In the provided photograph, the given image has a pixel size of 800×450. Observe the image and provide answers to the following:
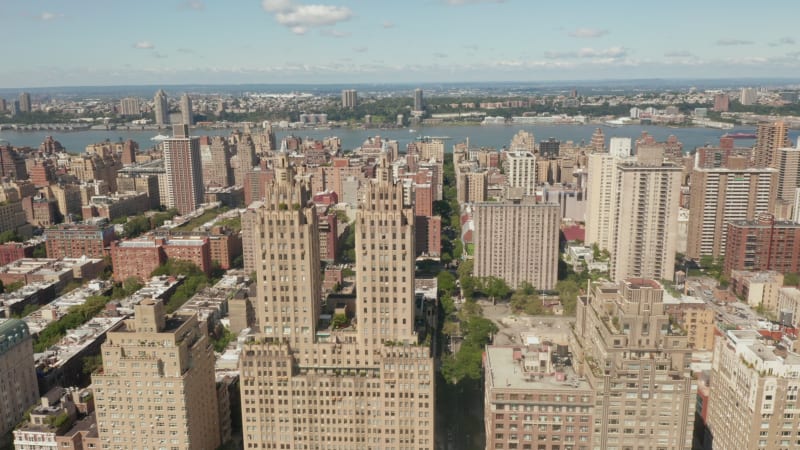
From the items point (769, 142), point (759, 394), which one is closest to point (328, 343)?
point (759, 394)

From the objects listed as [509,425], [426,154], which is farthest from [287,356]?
[426,154]

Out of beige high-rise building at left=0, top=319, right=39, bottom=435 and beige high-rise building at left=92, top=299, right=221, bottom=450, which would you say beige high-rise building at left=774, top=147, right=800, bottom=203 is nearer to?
beige high-rise building at left=92, top=299, right=221, bottom=450

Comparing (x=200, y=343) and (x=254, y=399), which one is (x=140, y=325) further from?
(x=254, y=399)

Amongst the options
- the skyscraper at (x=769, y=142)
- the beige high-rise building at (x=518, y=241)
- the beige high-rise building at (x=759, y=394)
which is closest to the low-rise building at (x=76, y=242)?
the beige high-rise building at (x=518, y=241)

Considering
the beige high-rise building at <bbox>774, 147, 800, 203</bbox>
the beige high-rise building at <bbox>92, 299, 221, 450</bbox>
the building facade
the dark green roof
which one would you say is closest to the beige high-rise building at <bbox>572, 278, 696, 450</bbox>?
the beige high-rise building at <bbox>92, 299, 221, 450</bbox>

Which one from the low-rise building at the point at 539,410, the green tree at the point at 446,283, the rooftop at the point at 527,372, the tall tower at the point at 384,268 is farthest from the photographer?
the green tree at the point at 446,283

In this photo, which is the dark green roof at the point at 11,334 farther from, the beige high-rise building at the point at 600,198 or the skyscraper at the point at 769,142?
the skyscraper at the point at 769,142

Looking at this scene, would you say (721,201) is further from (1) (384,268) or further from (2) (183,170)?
(2) (183,170)
